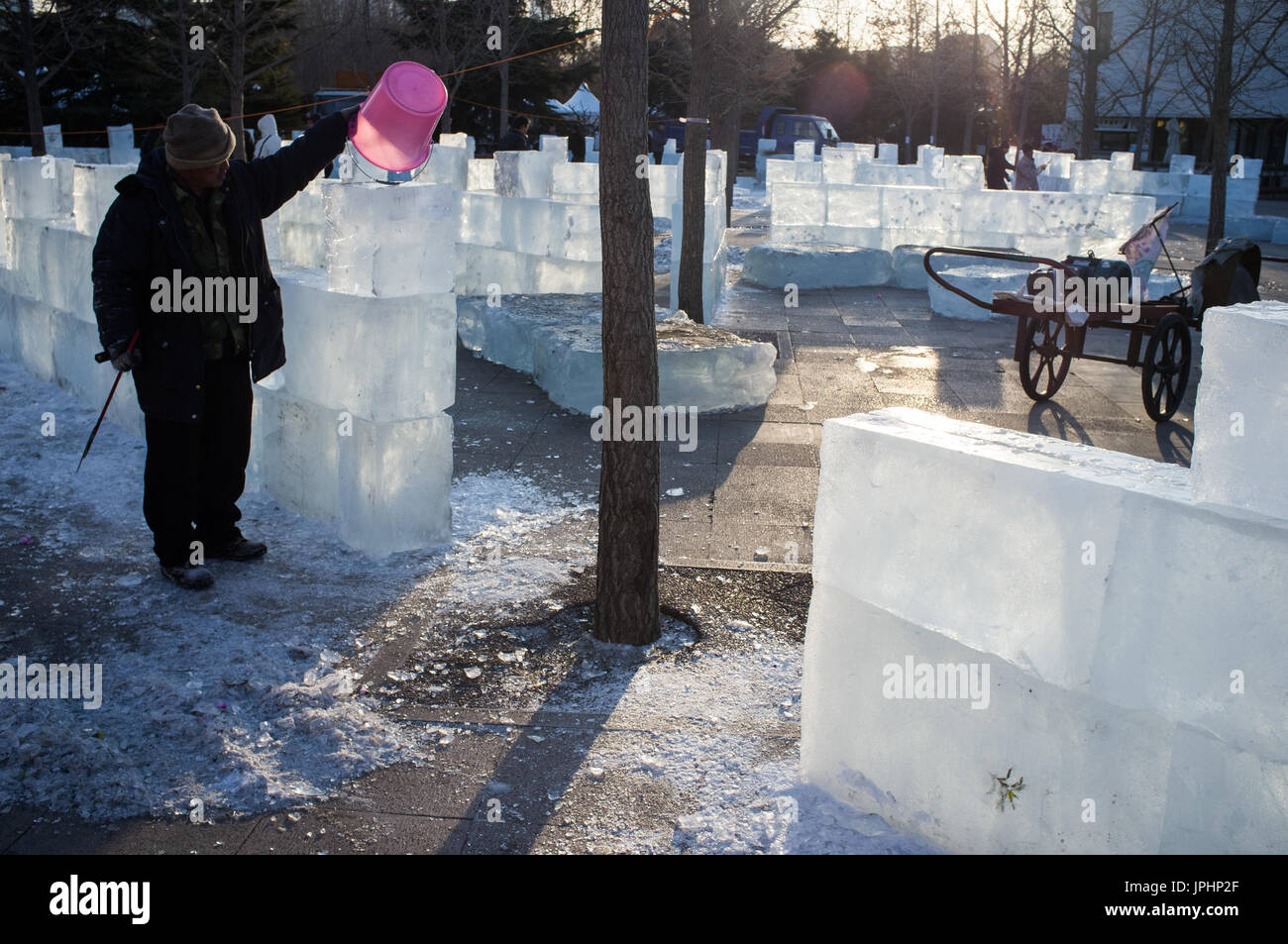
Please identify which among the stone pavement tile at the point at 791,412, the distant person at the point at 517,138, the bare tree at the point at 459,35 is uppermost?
the bare tree at the point at 459,35

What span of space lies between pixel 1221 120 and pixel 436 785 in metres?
13.7

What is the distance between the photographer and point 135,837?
3.01 meters

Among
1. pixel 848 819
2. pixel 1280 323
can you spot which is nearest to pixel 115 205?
pixel 848 819

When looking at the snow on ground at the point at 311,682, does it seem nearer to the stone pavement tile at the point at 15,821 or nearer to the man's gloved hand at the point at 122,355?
the stone pavement tile at the point at 15,821

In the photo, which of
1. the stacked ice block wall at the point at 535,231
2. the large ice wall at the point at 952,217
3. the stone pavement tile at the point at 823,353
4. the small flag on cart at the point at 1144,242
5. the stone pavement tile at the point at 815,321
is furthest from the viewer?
the large ice wall at the point at 952,217

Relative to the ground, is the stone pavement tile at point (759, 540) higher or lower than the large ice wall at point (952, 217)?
lower

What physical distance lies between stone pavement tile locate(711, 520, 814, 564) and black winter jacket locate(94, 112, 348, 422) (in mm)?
2294

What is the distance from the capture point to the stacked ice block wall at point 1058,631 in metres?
2.28

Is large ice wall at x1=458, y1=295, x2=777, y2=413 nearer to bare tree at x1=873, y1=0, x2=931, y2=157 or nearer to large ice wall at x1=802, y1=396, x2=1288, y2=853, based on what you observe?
large ice wall at x1=802, y1=396, x2=1288, y2=853

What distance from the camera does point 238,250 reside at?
4.66 m

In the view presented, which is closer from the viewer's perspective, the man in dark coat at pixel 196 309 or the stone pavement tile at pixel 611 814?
the stone pavement tile at pixel 611 814

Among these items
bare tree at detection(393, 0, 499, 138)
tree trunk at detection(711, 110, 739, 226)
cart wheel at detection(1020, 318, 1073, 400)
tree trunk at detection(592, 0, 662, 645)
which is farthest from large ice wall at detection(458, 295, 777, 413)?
bare tree at detection(393, 0, 499, 138)

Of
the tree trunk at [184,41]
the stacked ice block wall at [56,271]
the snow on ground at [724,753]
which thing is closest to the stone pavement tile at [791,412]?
the snow on ground at [724,753]
